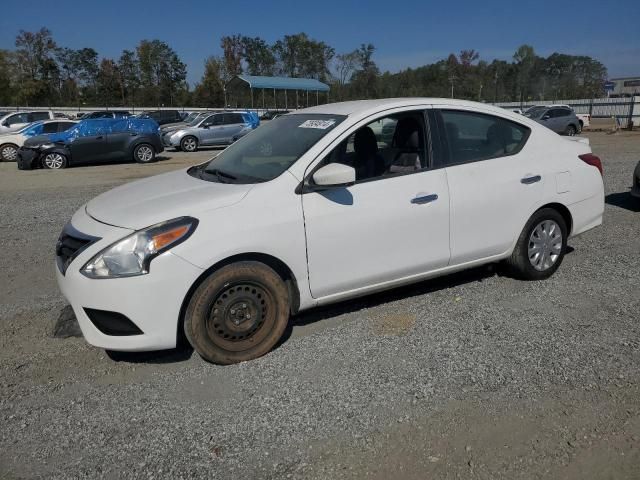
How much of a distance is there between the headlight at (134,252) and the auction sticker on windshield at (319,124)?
4.55ft

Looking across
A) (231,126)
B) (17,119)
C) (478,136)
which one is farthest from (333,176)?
(17,119)

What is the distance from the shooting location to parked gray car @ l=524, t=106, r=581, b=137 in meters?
26.0

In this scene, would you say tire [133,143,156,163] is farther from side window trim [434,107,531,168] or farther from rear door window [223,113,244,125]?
side window trim [434,107,531,168]

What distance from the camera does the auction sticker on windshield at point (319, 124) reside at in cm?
406

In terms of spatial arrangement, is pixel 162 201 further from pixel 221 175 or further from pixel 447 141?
pixel 447 141

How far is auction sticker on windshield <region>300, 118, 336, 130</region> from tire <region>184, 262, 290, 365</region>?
48.0 inches

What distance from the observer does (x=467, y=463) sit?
262cm

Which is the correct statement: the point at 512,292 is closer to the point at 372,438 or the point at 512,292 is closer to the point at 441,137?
the point at 441,137

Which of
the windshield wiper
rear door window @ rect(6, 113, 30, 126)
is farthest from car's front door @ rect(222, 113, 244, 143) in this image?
the windshield wiper

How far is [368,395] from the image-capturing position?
3.21 meters

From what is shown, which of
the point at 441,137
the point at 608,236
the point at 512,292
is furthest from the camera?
the point at 608,236

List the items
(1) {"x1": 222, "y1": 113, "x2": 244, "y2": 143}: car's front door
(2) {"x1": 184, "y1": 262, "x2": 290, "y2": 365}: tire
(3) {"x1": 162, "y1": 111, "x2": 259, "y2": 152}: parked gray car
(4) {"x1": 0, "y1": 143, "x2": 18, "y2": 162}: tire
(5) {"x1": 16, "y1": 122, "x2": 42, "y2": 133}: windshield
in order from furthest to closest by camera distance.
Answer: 1. (1) {"x1": 222, "y1": 113, "x2": 244, "y2": 143}: car's front door
2. (3) {"x1": 162, "y1": 111, "x2": 259, "y2": 152}: parked gray car
3. (4) {"x1": 0, "y1": 143, "x2": 18, "y2": 162}: tire
4. (5) {"x1": 16, "y1": 122, "x2": 42, "y2": 133}: windshield
5. (2) {"x1": 184, "y1": 262, "x2": 290, "y2": 365}: tire

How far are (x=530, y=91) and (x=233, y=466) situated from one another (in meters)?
71.9

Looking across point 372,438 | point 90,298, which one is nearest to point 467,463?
point 372,438
